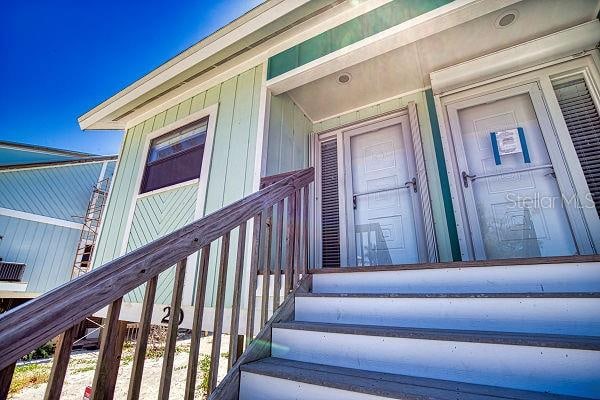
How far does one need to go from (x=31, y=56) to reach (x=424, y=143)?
550 inches

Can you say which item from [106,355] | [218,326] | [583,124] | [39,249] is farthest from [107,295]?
[39,249]

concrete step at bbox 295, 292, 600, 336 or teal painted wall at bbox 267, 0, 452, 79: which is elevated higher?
teal painted wall at bbox 267, 0, 452, 79

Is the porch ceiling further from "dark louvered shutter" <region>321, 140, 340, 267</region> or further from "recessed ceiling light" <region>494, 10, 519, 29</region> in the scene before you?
"dark louvered shutter" <region>321, 140, 340, 267</region>

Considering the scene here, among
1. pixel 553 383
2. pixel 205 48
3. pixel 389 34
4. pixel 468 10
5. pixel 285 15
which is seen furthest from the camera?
pixel 205 48

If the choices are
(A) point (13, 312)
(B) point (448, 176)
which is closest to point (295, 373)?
(A) point (13, 312)

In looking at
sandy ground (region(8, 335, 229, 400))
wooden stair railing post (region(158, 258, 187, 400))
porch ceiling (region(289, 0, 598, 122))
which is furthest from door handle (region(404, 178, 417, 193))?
sandy ground (region(8, 335, 229, 400))

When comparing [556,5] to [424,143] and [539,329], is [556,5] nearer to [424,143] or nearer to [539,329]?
[424,143]

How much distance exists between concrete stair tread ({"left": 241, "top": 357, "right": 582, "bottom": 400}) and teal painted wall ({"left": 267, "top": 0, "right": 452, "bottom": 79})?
2800 mm

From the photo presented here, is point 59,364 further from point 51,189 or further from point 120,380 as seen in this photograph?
point 51,189

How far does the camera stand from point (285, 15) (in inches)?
114

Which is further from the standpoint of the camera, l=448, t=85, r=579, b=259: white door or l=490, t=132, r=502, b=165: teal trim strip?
l=490, t=132, r=502, b=165: teal trim strip

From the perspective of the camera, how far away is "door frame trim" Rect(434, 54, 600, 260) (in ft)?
7.79

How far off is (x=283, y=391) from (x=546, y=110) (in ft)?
11.1

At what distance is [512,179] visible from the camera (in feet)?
8.79
